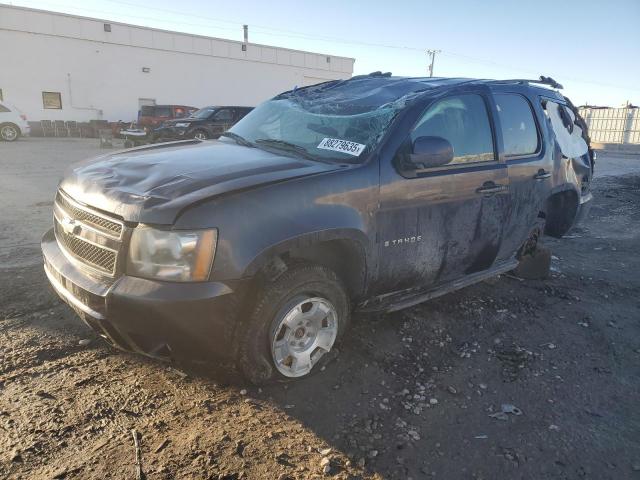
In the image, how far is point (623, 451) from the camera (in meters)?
2.43

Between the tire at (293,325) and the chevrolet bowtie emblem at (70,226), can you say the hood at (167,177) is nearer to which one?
the chevrolet bowtie emblem at (70,226)

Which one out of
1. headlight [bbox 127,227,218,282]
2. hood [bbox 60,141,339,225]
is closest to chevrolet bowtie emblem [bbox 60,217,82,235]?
hood [bbox 60,141,339,225]

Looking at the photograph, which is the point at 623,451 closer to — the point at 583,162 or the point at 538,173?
the point at 538,173

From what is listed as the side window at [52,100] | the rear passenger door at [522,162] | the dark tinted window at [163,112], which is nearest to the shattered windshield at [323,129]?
Result: the rear passenger door at [522,162]

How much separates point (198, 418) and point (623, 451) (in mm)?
2273

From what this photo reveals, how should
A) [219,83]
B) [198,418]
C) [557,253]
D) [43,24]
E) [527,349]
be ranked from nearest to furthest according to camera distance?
[198,418], [527,349], [557,253], [43,24], [219,83]

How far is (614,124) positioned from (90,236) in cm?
3522

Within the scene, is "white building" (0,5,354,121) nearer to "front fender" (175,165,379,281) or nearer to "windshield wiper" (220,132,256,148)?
"windshield wiper" (220,132,256,148)

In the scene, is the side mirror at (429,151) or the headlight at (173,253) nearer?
the headlight at (173,253)

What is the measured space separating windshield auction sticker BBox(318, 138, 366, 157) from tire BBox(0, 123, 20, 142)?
72.4ft

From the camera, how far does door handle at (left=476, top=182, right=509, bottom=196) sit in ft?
11.4

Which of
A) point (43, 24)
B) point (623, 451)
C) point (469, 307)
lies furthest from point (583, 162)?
point (43, 24)

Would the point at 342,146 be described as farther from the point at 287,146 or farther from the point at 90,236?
the point at 90,236

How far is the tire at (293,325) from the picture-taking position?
2547 mm
